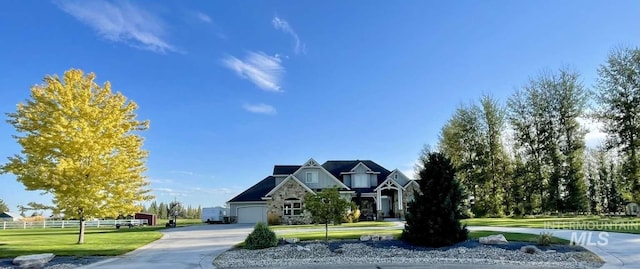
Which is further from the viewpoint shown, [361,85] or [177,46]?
[361,85]

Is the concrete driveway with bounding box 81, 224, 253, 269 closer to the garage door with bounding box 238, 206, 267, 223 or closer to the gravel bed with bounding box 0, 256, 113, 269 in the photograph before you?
the gravel bed with bounding box 0, 256, 113, 269

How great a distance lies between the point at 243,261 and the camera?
1177 cm

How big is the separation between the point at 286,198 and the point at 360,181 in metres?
8.32

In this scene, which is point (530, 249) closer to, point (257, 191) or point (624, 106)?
point (624, 106)

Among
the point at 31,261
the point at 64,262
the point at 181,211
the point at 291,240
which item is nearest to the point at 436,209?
the point at 291,240

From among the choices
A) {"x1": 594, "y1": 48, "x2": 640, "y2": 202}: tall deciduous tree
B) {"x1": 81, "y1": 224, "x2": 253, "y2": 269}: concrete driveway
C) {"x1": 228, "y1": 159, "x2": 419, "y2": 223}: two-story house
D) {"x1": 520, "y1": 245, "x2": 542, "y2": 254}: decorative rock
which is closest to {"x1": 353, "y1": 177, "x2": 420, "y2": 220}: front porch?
{"x1": 228, "y1": 159, "x2": 419, "y2": 223}: two-story house

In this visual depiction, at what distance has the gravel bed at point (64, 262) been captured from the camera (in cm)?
1129

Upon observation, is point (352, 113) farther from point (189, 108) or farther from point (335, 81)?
point (189, 108)

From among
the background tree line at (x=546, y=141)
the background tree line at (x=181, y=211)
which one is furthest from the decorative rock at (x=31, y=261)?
the background tree line at (x=181, y=211)

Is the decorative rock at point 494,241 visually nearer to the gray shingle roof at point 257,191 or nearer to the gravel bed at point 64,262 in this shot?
the gravel bed at point 64,262

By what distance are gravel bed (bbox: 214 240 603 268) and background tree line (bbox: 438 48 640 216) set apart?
2534cm

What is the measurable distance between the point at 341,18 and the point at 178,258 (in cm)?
1166

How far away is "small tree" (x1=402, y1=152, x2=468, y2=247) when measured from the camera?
43.4ft

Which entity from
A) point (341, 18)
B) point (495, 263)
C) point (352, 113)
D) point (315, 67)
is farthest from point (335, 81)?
point (495, 263)
